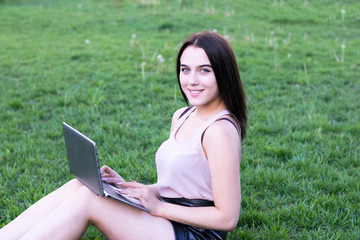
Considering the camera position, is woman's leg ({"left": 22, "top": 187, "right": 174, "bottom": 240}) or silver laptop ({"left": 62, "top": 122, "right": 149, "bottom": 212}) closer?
silver laptop ({"left": 62, "top": 122, "right": 149, "bottom": 212})

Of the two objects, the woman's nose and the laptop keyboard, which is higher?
the woman's nose

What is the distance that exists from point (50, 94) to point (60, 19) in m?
6.17

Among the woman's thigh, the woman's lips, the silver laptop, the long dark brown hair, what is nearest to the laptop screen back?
the silver laptop

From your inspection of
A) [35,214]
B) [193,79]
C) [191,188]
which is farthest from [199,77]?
[35,214]

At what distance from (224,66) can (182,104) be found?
10.6ft

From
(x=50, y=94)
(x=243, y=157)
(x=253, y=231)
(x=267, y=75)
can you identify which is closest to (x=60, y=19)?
(x=50, y=94)

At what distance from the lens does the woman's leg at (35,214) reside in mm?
2186

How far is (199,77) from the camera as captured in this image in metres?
2.19

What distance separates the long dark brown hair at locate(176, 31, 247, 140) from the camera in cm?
214

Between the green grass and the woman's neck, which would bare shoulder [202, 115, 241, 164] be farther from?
the green grass

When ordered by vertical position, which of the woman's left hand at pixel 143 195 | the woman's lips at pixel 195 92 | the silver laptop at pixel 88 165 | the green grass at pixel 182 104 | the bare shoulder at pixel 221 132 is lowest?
the green grass at pixel 182 104

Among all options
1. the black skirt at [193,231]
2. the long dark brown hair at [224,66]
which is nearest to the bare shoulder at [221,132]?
the long dark brown hair at [224,66]

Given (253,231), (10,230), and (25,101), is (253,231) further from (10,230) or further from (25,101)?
(25,101)

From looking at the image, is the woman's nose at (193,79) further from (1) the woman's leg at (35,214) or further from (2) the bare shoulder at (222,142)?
(1) the woman's leg at (35,214)
